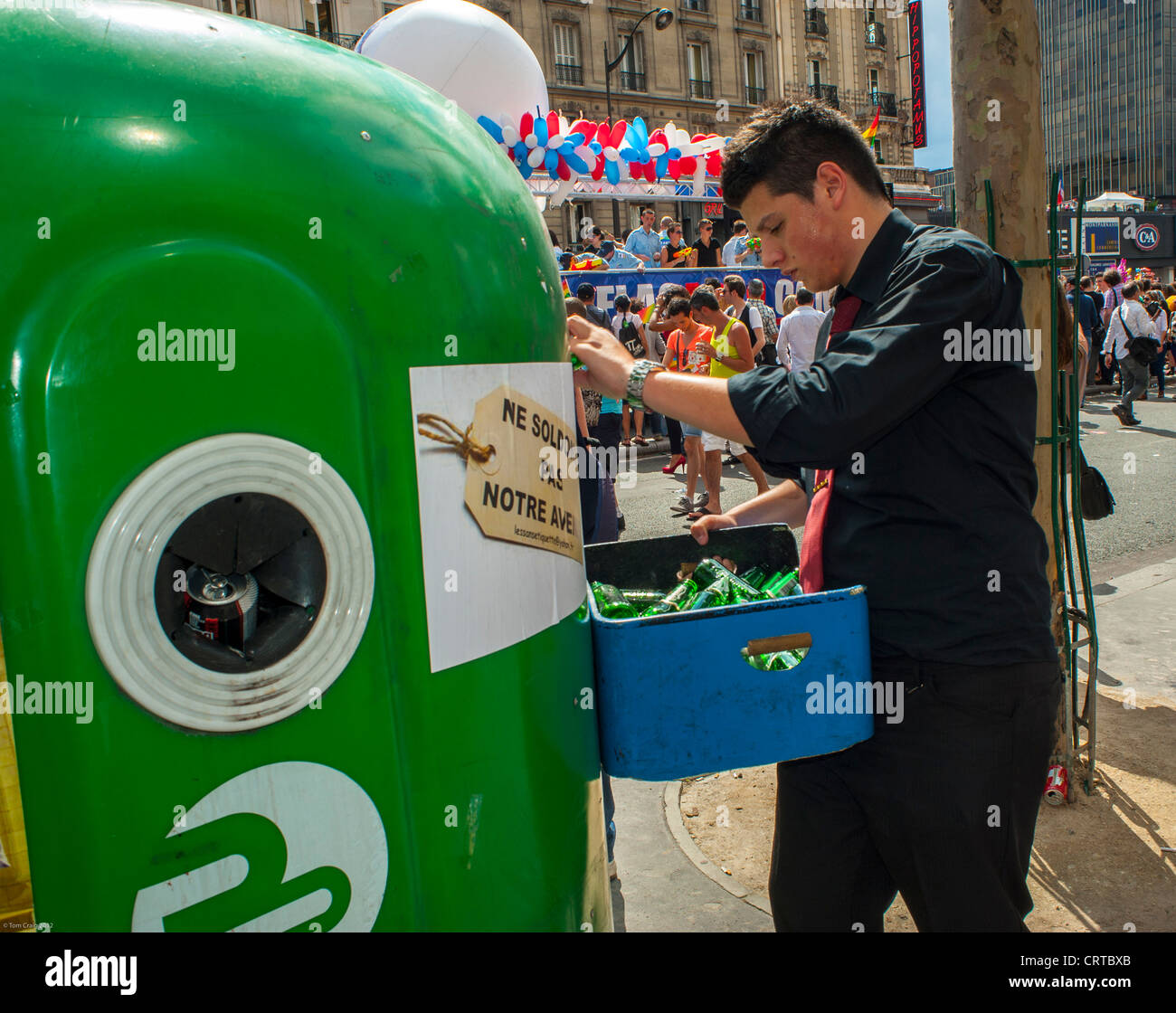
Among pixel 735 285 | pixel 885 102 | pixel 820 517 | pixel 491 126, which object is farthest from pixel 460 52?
pixel 885 102

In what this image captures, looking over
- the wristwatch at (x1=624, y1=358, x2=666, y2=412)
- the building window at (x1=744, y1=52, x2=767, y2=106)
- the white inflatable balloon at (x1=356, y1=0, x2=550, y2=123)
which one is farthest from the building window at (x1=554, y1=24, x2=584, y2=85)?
the wristwatch at (x1=624, y1=358, x2=666, y2=412)

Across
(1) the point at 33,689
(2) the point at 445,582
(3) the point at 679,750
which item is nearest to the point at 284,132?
(2) the point at 445,582

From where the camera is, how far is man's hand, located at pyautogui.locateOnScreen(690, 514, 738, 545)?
2457mm

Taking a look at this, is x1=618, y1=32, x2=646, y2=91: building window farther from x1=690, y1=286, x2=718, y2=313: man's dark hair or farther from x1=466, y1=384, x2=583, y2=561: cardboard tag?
x1=466, y1=384, x2=583, y2=561: cardboard tag

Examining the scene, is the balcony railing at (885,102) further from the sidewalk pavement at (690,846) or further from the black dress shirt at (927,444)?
the black dress shirt at (927,444)

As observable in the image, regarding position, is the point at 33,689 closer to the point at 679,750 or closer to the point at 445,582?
the point at 445,582

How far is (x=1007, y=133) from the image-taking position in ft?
10.3

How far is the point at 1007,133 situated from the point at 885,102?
53.2 m

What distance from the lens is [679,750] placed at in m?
1.81

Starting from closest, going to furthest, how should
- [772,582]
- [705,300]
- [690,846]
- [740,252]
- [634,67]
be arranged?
[772,582], [690,846], [705,300], [740,252], [634,67]

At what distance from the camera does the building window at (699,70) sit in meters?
43.8

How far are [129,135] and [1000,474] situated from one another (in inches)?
58.2

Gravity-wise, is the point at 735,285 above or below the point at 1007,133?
above

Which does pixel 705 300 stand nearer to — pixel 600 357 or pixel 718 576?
pixel 718 576
